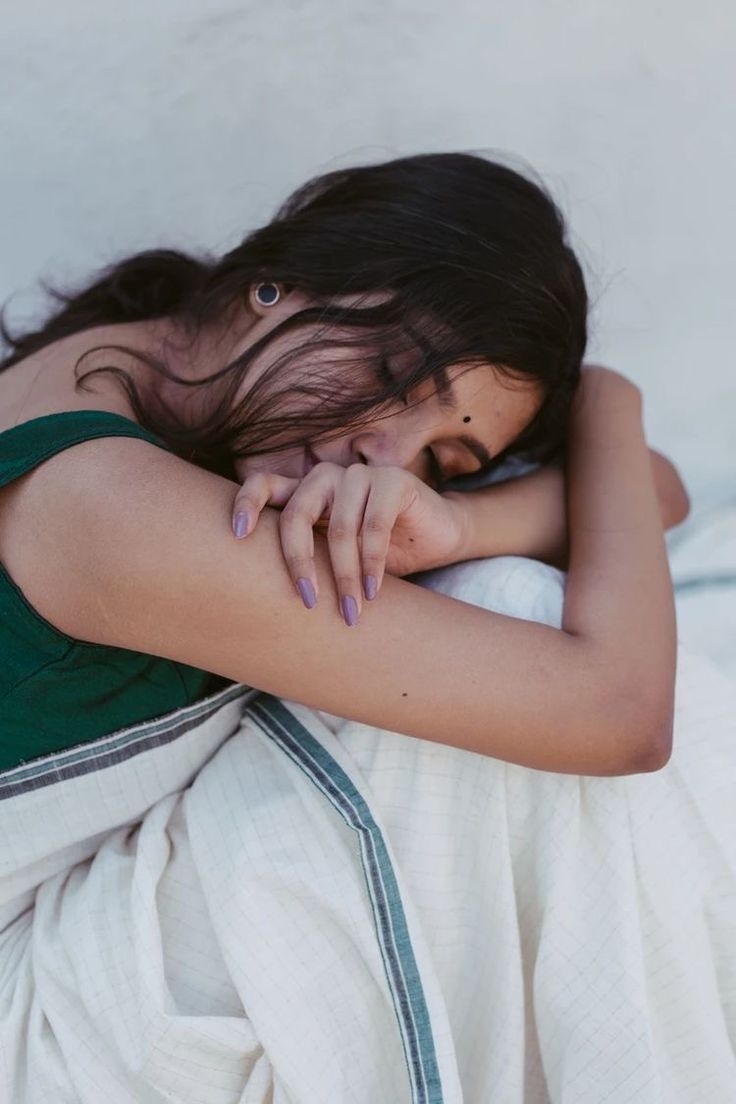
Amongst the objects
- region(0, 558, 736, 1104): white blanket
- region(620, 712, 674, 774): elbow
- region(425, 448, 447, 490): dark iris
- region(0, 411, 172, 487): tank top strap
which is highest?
region(0, 411, 172, 487): tank top strap

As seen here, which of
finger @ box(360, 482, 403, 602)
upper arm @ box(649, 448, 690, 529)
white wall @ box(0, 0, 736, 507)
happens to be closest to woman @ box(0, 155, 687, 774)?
finger @ box(360, 482, 403, 602)

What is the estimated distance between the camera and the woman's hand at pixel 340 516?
0.86 m

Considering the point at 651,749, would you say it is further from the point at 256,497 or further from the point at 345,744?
the point at 256,497

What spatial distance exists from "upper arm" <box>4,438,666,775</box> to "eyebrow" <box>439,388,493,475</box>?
0.68 feet

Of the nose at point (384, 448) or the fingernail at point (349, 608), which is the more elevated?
the nose at point (384, 448)

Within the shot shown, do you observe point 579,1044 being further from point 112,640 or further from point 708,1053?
point 112,640

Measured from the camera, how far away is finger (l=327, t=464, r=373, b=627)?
0.87 meters

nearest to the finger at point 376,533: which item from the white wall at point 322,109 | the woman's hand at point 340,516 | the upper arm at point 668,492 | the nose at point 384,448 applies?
the woman's hand at point 340,516

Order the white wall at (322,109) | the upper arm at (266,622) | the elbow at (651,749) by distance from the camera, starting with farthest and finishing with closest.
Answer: the white wall at (322,109), the elbow at (651,749), the upper arm at (266,622)

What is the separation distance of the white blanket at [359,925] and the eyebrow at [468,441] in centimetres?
26

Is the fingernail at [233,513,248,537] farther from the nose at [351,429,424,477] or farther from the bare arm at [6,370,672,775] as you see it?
the nose at [351,429,424,477]

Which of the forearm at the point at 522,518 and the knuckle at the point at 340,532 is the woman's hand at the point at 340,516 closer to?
the knuckle at the point at 340,532

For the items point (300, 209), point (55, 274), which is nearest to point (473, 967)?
point (300, 209)

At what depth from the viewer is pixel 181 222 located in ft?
5.59
